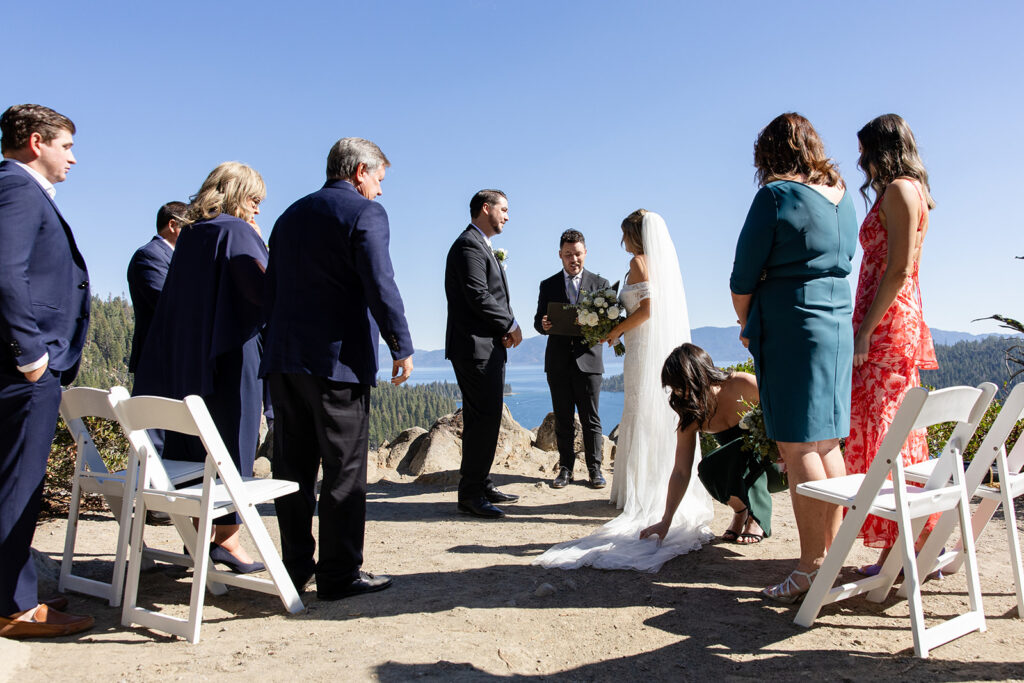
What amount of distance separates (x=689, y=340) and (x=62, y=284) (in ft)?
15.0

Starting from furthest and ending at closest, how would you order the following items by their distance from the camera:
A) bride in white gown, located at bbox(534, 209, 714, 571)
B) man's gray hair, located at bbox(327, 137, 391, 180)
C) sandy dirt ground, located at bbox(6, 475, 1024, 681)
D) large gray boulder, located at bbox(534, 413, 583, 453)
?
1. large gray boulder, located at bbox(534, 413, 583, 453)
2. bride in white gown, located at bbox(534, 209, 714, 571)
3. man's gray hair, located at bbox(327, 137, 391, 180)
4. sandy dirt ground, located at bbox(6, 475, 1024, 681)

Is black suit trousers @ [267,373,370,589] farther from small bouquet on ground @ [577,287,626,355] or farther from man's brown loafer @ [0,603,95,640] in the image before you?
small bouquet on ground @ [577,287,626,355]

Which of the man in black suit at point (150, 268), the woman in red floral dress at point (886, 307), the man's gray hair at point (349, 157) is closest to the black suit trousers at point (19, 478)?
the man's gray hair at point (349, 157)

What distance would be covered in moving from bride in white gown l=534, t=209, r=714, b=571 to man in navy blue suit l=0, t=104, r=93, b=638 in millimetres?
3318

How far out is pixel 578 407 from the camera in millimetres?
7555

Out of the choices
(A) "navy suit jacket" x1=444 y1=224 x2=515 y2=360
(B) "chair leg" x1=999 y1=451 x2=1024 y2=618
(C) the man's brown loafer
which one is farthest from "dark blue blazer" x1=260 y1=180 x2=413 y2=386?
(B) "chair leg" x1=999 y1=451 x2=1024 y2=618

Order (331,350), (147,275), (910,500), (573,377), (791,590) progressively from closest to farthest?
1. (910,500)
2. (791,590)
3. (331,350)
4. (147,275)
5. (573,377)

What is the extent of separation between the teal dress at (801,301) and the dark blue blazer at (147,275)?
4.61 m

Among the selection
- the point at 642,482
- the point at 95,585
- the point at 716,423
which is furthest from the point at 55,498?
the point at 716,423

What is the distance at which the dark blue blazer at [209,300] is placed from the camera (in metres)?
4.13

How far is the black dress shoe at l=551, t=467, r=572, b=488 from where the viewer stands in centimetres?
747

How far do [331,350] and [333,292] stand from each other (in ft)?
1.10

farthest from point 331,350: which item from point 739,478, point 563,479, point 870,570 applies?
point 563,479

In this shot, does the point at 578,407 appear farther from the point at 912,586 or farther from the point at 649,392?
the point at 912,586
